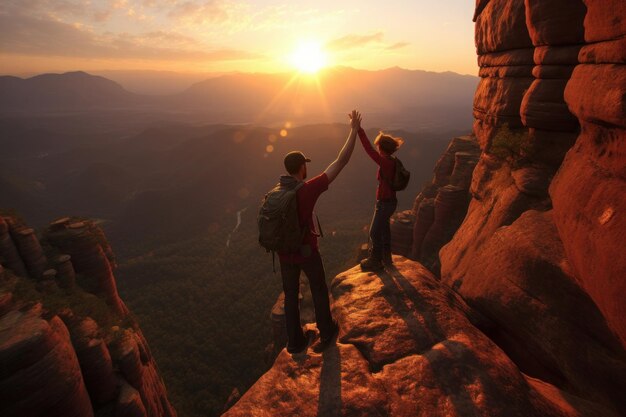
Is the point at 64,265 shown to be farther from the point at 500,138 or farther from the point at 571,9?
the point at 571,9

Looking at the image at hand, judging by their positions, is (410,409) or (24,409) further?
(24,409)

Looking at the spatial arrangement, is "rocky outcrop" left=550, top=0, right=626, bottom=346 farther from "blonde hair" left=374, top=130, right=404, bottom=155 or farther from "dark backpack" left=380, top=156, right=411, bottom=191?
"blonde hair" left=374, top=130, right=404, bottom=155

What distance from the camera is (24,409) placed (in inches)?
389

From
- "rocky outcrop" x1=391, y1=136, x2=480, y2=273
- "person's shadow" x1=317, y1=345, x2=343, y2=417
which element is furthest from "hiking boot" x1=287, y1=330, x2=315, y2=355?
"rocky outcrop" x1=391, y1=136, x2=480, y2=273

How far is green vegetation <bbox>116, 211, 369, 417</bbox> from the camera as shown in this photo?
37.7 metres

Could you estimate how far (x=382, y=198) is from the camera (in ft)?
24.9

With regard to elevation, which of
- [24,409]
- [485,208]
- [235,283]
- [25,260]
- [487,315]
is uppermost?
[485,208]

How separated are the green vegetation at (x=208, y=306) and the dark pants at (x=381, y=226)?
104 feet

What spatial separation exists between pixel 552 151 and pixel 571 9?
11.9 ft

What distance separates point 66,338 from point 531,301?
15226 millimetres

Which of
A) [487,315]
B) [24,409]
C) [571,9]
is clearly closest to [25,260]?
[24,409]

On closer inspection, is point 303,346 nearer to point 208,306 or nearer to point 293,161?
point 293,161

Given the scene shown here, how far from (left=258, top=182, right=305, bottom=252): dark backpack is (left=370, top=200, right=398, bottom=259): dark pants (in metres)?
2.80

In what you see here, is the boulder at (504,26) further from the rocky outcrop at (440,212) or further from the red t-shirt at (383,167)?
the rocky outcrop at (440,212)
